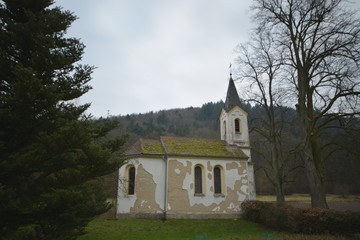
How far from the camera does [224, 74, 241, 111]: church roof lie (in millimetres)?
24109

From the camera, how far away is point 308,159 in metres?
13.5

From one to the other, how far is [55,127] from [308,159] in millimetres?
13084

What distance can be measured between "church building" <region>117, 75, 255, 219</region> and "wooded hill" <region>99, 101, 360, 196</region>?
6.50 feet

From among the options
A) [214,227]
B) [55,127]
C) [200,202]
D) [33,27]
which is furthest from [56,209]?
[200,202]

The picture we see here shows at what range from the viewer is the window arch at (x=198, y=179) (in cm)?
1961

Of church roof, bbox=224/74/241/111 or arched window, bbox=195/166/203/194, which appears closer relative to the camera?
arched window, bbox=195/166/203/194

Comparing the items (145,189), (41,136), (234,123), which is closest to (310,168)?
(234,123)

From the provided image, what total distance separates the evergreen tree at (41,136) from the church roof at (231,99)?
1739 centimetres

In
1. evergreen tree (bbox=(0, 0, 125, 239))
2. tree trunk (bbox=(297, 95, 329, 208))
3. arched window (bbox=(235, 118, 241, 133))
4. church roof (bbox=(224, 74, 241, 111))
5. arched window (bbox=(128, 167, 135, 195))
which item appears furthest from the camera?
church roof (bbox=(224, 74, 241, 111))

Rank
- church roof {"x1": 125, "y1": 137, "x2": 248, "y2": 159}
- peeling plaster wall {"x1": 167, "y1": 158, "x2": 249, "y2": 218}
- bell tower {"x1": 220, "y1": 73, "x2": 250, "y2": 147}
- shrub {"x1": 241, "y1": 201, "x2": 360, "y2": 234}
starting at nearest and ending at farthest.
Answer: shrub {"x1": 241, "y1": 201, "x2": 360, "y2": 234}, peeling plaster wall {"x1": 167, "y1": 158, "x2": 249, "y2": 218}, church roof {"x1": 125, "y1": 137, "x2": 248, "y2": 159}, bell tower {"x1": 220, "y1": 73, "x2": 250, "y2": 147}

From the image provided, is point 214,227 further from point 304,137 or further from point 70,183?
point 70,183

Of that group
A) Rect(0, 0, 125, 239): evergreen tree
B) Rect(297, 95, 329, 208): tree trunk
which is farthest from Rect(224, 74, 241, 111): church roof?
Rect(0, 0, 125, 239): evergreen tree

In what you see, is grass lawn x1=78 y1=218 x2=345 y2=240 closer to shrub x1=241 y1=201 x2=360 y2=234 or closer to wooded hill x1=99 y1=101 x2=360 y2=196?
shrub x1=241 y1=201 x2=360 y2=234

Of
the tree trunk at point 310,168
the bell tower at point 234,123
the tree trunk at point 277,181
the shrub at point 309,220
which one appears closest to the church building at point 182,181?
the bell tower at point 234,123
